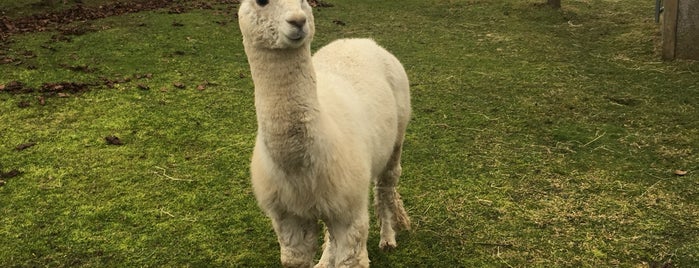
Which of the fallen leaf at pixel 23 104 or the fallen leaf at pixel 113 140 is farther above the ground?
the fallen leaf at pixel 23 104

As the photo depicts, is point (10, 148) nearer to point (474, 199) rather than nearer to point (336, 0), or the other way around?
point (474, 199)

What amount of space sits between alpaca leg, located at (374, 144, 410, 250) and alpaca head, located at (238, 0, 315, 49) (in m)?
1.53

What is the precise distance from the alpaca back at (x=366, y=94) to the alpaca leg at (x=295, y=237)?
1.47ft

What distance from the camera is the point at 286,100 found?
7.84 feet

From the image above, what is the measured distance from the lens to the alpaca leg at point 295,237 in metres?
2.82

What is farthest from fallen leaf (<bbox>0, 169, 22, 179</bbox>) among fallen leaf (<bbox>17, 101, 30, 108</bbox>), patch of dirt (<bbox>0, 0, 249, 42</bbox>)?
patch of dirt (<bbox>0, 0, 249, 42</bbox>)

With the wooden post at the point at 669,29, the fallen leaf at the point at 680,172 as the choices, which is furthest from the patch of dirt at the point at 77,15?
the fallen leaf at the point at 680,172

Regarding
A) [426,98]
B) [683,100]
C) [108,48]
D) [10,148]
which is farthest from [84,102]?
[683,100]

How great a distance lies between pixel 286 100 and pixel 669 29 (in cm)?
642

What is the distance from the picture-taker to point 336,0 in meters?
11.9

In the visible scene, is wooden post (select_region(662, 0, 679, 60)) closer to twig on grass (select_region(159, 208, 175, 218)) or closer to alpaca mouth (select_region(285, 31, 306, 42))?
twig on grass (select_region(159, 208, 175, 218))

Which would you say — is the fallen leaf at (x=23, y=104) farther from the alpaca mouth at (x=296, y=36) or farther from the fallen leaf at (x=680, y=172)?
the fallen leaf at (x=680, y=172)

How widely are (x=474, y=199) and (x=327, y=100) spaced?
1.92 metres

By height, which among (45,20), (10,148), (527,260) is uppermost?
(45,20)
